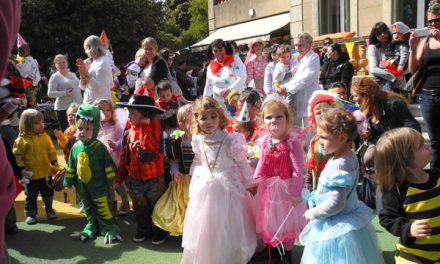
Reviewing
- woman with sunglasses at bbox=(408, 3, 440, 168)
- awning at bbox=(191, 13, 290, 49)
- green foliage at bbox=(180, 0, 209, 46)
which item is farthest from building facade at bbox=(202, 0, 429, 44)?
green foliage at bbox=(180, 0, 209, 46)

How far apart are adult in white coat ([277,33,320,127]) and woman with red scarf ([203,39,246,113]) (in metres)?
0.82

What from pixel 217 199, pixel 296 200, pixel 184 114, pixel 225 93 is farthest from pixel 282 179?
pixel 225 93

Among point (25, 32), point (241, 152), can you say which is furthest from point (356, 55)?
point (25, 32)

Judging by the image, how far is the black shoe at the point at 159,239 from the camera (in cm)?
424

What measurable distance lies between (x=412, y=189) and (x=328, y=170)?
1.87 ft

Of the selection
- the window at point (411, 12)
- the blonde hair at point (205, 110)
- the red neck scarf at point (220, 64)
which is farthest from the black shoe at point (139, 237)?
the window at point (411, 12)

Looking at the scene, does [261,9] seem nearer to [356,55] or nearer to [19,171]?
[356,55]

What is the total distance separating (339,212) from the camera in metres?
2.81

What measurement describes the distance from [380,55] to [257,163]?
9.44 ft

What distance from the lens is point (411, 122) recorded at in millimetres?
3689

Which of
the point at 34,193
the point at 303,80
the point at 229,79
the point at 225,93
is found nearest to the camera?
the point at 34,193

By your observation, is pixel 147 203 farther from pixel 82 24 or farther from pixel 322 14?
pixel 82 24

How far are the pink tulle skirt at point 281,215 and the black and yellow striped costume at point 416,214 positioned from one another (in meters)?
1.14

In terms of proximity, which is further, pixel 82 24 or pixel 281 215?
pixel 82 24
